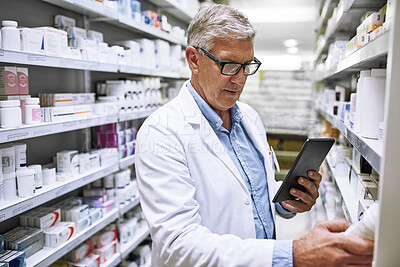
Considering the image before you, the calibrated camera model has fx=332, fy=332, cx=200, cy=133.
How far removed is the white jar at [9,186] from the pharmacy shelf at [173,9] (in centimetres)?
242

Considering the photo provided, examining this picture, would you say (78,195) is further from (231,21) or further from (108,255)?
(231,21)

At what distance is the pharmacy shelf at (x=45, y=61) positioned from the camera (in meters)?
1.57

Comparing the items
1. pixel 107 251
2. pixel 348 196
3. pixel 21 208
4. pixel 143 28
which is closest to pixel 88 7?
pixel 143 28

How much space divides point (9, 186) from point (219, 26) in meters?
1.31

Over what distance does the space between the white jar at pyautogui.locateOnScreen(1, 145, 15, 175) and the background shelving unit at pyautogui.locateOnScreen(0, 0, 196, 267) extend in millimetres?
114

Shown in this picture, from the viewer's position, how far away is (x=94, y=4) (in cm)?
223

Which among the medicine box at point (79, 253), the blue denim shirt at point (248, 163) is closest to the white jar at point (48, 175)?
the medicine box at point (79, 253)

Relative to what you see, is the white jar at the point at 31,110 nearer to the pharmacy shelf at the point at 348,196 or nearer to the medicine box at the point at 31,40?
the medicine box at the point at 31,40

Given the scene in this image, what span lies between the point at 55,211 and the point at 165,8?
2.61 meters

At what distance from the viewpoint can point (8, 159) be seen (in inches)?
67.2

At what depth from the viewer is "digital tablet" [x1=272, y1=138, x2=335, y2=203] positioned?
1.20 metres

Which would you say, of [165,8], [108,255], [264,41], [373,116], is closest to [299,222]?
[108,255]

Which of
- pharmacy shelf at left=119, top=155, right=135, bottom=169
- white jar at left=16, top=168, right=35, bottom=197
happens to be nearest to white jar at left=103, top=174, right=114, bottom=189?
pharmacy shelf at left=119, top=155, right=135, bottom=169

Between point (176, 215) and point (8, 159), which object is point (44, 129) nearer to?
point (8, 159)
